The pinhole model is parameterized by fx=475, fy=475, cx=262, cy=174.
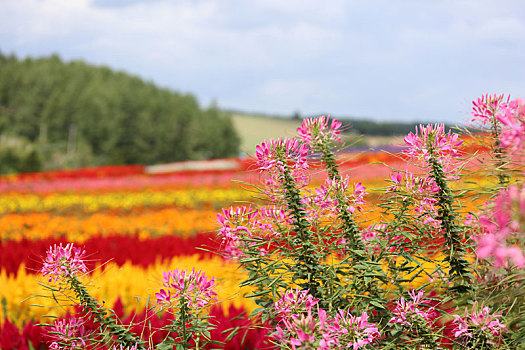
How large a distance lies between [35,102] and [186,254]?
6794cm

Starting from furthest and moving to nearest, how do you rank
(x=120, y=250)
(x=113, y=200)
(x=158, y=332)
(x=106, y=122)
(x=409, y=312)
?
(x=106, y=122), (x=113, y=200), (x=120, y=250), (x=158, y=332), (x=409, y=312)

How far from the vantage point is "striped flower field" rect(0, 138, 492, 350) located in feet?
7.43

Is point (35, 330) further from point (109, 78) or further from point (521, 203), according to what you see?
point (109, 78)

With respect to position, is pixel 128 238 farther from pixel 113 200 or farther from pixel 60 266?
pixel 113 200

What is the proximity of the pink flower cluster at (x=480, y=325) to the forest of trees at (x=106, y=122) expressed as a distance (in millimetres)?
52120

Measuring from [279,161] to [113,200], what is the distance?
40.4 feet

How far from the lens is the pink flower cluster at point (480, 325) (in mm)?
1520

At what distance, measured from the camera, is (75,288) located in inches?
68.6

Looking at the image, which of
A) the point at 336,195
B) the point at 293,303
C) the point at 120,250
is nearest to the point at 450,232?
the point at 336,195

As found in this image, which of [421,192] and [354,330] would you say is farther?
[421,192]

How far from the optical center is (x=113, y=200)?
43.5 feet

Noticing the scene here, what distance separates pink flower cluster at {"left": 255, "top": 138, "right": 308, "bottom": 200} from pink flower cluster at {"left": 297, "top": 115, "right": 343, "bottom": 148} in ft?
0.17

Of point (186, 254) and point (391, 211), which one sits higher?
point (391, 211)

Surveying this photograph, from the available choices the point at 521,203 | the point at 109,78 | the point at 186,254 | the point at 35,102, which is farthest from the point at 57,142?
the point at 521,203
